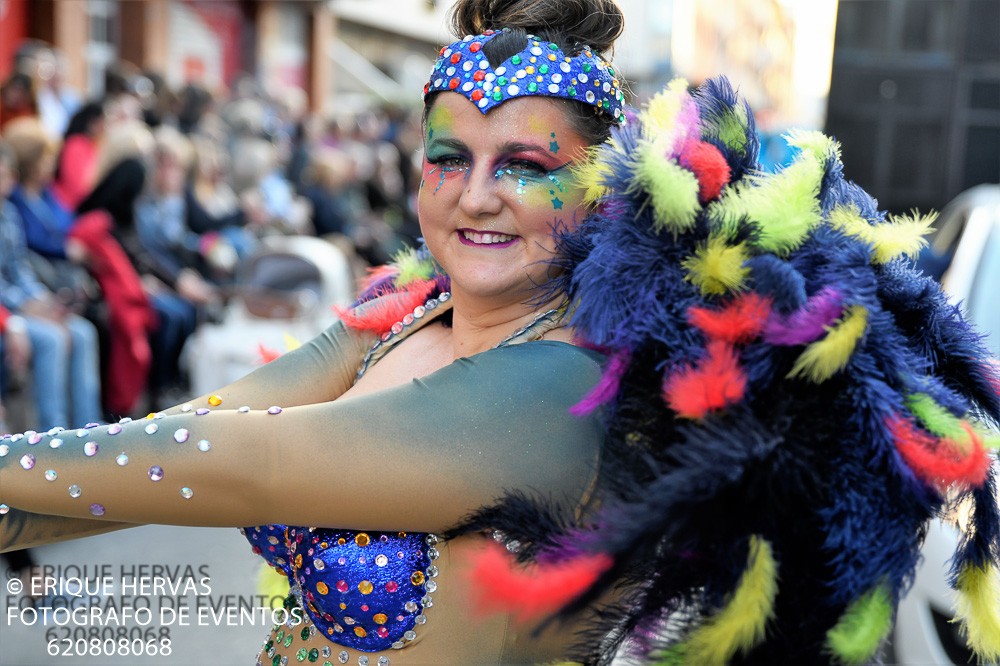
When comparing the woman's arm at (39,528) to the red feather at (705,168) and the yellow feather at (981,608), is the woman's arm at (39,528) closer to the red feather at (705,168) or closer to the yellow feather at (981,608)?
the red feather at (705,168)

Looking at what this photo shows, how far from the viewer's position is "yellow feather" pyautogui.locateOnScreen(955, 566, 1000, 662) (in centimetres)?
154

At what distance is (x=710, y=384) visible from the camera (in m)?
1.38

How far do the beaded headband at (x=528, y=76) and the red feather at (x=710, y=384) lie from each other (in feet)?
1.62

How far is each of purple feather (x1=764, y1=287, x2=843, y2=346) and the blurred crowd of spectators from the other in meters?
4.85

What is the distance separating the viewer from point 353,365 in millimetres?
2084

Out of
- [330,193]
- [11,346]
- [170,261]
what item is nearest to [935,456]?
[11,346]

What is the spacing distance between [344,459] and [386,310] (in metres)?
0.68

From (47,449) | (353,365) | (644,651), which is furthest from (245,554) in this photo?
(644,651)

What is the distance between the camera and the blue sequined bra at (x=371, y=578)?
1.61 metres

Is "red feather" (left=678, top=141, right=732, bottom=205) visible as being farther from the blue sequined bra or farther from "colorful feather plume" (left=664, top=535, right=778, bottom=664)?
"colorful feather plume" (left=664, top=535, right=778, bottom=664)

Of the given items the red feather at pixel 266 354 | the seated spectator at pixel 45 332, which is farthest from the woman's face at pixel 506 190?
the seated spectator at pixel 45 332

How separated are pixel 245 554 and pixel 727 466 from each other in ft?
10.0

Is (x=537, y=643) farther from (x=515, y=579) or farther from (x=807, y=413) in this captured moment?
(x=807, y=413)

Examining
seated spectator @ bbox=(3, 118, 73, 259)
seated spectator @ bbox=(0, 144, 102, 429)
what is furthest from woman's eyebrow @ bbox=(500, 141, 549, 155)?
seated spectator @ bbox=(3, 118, 73, 259)
